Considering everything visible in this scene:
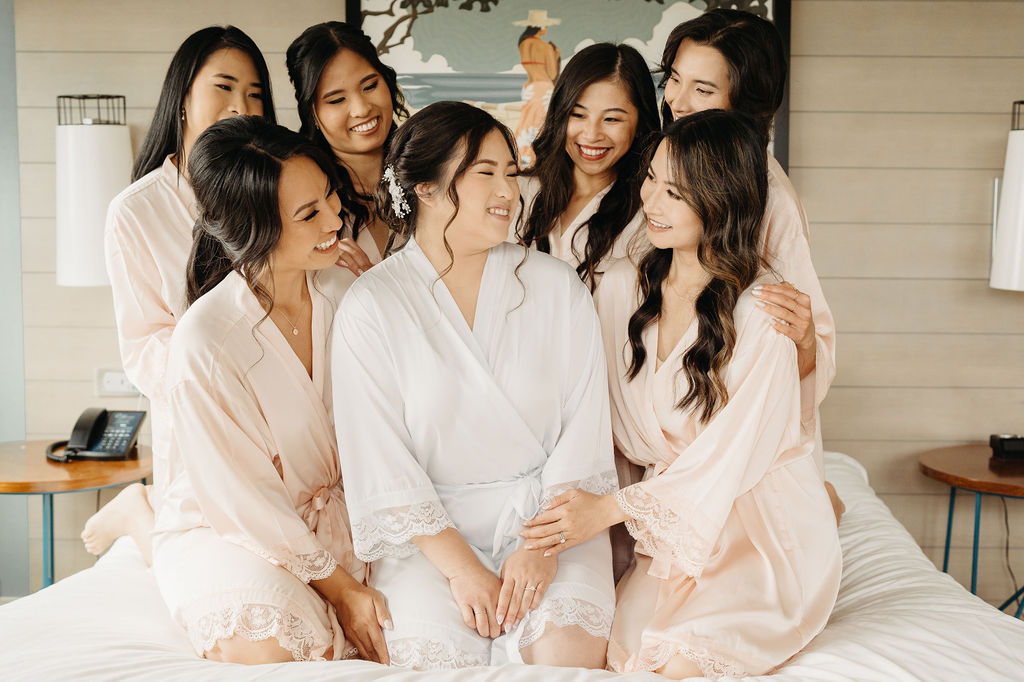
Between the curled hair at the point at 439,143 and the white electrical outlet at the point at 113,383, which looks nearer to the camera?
the curled hair at the point at 439,143

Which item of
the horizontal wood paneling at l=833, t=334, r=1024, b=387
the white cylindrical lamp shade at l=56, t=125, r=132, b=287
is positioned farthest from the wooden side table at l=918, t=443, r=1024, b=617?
the white cylindrical lamp shade at l=56, t=125, r=132, b=287

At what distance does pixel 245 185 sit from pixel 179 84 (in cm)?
69

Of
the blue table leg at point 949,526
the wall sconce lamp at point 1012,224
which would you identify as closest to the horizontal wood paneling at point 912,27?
the wall sconce lamp at point 1012,224

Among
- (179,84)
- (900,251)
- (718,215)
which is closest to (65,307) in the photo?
(179,84)

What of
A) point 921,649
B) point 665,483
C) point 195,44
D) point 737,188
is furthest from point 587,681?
point 195,44

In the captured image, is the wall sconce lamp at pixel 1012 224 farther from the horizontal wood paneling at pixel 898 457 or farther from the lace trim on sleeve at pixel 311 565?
the lace trim on sleeve at pixel 311 565

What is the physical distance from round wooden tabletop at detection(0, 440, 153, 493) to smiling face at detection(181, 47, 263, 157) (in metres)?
1.22

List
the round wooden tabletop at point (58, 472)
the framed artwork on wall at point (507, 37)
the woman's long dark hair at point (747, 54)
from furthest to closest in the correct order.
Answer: the framed artwork on wall at point (507, 37) → the round wooden tabletop at point (58, 472) → the woman's long dark hair at point (747, 54)

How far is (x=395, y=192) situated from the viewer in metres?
1.90

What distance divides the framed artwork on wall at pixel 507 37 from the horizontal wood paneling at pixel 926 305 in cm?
63

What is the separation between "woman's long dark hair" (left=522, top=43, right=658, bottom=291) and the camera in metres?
2.22

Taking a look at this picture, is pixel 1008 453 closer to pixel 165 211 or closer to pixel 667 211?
pixel 667 211

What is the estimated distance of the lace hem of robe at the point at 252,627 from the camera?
162cm

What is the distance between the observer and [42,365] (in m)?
3.51
